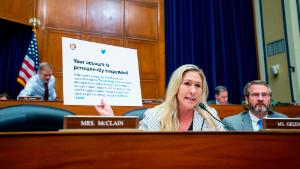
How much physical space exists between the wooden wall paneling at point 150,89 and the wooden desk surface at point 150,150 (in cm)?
478

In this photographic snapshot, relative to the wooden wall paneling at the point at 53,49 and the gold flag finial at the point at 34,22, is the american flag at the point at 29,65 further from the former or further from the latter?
the gold flag finial at the point at 34,22

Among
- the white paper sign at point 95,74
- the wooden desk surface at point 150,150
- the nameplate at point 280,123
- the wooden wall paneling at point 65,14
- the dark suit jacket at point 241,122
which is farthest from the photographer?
the wooden wall paneling at point 65,14

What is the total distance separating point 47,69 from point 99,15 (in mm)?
2003

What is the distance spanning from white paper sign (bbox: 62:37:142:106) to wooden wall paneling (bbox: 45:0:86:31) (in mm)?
4325

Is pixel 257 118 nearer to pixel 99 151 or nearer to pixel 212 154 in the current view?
pixel 212 154

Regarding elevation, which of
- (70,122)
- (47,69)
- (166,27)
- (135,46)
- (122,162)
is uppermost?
(166,27)

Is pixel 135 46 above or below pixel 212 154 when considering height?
above

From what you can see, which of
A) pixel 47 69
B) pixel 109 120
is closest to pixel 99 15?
pixel 47 69

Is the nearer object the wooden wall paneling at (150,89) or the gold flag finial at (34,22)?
the gold flag finial at (34,22)

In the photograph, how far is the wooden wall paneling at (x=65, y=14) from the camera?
5.41 meters

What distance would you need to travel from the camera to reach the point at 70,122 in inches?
37.2

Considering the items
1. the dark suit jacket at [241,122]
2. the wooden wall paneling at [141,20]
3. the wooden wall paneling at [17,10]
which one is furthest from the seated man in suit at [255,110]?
the wooden wall paneling at [17,10]

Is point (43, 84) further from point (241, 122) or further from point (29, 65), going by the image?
point (241, 122)

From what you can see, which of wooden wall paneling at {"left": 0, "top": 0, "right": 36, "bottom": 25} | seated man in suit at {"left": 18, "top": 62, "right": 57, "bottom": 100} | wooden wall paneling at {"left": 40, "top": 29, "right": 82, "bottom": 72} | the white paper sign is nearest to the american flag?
wooden wall paneling at {"left": 40, "top": 29, "right": 82, "bottom": 72}
